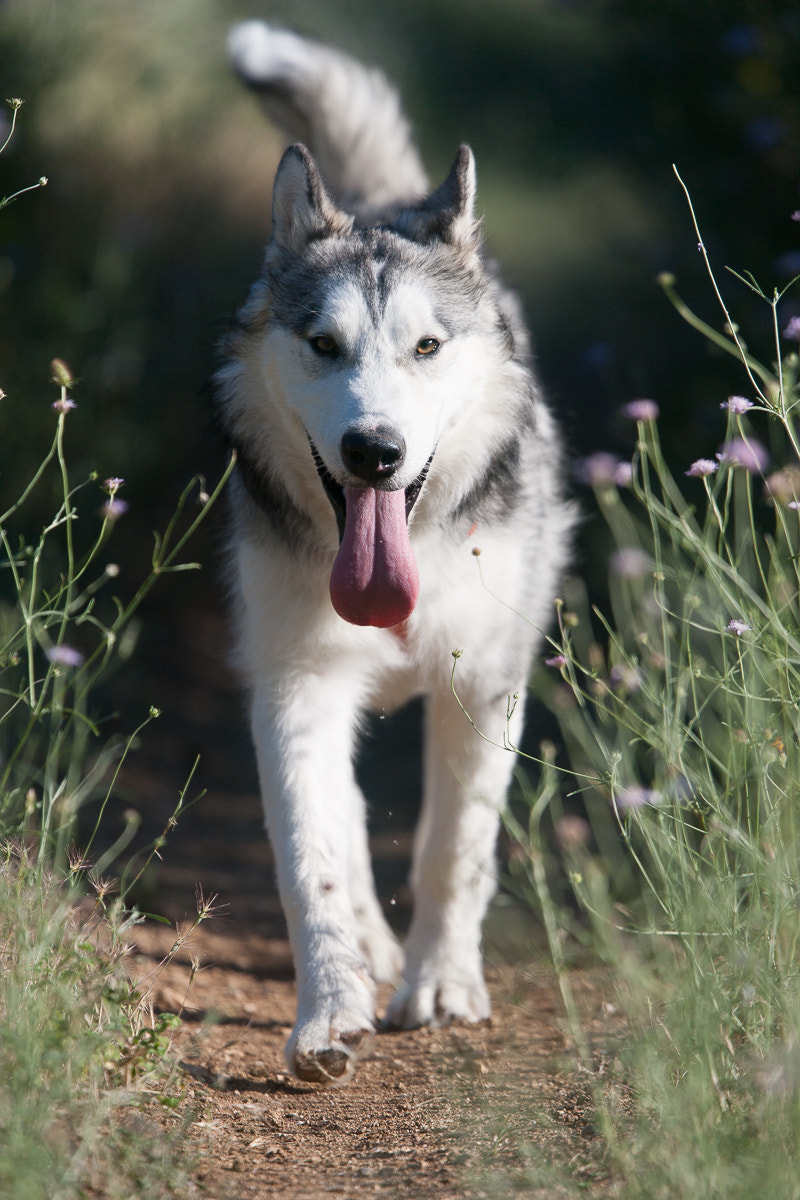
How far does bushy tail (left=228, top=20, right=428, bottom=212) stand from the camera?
169 inches

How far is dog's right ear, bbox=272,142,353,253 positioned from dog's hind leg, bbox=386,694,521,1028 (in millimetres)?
1294

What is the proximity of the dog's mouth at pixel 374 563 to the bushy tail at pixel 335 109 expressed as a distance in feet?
5.77

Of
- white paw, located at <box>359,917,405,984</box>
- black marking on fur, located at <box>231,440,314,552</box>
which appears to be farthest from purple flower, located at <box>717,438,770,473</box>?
white paw, located at <box>359,917,405,984</box>

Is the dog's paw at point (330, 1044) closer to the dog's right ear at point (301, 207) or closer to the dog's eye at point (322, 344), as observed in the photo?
the dog's eye at point (322, 344)

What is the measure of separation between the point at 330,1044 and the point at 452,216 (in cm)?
211

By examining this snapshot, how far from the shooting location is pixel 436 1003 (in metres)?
3.23

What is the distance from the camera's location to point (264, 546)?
3.18 meters

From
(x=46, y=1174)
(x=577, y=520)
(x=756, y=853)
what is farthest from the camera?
(x=577, y=520)

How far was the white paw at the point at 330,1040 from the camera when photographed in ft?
8.76

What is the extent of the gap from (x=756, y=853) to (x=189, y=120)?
19.3 feet

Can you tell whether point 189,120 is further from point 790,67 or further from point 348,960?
point 348,960

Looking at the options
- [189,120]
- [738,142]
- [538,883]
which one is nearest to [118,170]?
[189,120]

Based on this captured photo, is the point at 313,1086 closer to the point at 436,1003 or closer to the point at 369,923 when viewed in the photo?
the point at 436,1003

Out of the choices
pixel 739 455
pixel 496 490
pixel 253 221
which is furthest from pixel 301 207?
pixel 253 221
